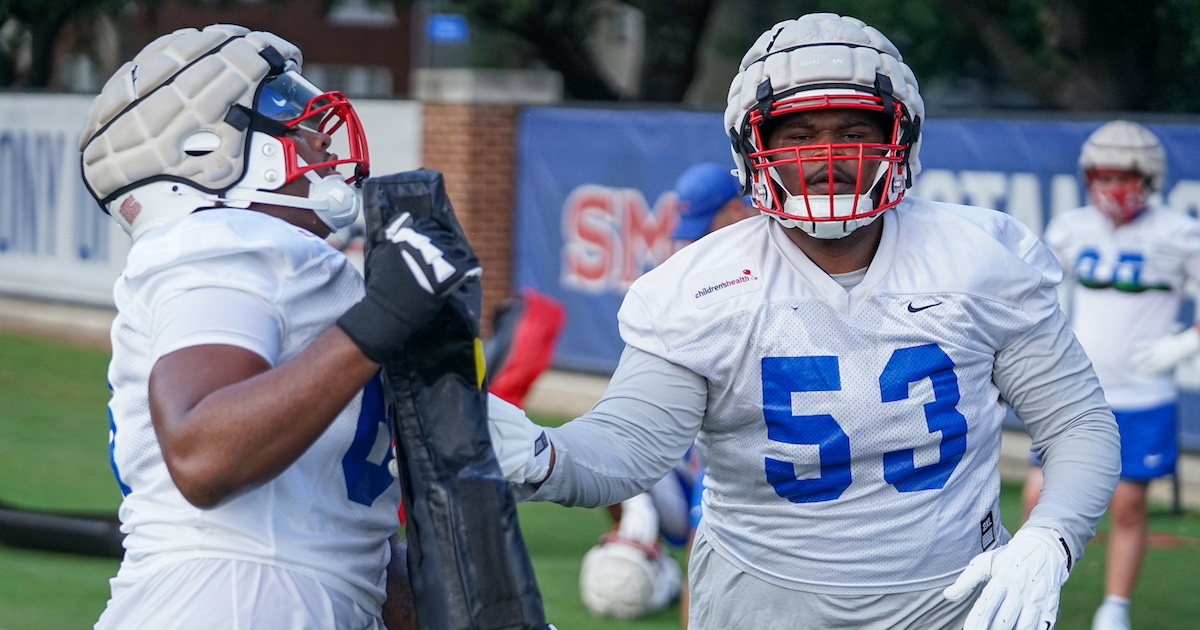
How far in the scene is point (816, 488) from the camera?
3.02 meters

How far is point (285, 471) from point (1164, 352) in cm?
467

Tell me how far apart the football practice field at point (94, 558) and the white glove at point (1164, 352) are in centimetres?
101

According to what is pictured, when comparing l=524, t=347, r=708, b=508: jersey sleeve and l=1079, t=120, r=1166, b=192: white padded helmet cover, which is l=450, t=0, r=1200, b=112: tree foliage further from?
l=524, t=347, r=708, b=508: jersey sleeve

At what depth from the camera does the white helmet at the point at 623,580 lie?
5848 millimetres

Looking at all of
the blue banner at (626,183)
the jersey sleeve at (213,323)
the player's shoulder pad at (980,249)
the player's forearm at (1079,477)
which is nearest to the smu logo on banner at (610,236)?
the blue banner at (626,183)

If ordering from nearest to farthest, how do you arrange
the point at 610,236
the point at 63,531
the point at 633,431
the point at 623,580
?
the point at 633,431, the point at 623,580, the point at 63,531, the point at 610,236

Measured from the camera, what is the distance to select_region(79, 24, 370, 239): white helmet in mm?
A: 2572

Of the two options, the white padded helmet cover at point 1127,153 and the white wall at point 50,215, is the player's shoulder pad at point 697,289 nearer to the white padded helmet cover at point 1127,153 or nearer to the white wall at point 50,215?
the white padded helmet cover at point 1127,153

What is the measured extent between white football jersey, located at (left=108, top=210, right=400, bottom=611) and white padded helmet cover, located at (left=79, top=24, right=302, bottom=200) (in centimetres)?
13

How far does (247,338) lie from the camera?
7.52 ft

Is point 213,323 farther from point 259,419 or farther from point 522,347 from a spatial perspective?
point 522,347

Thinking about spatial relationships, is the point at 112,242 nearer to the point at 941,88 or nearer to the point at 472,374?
the point at 472,374

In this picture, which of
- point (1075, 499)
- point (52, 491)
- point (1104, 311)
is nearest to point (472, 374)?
point (1075, 499)

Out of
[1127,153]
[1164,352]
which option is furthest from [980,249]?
[1127,153]
